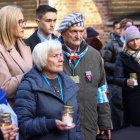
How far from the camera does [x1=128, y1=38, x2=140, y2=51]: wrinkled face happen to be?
20.0ft

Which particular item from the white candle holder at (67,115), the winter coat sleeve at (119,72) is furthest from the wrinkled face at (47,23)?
the white candle holder at (67,115)

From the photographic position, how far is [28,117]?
3752 millimetres

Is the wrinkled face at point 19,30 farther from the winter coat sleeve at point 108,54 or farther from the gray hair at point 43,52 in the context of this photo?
the winter coat sleeve at point 108,54

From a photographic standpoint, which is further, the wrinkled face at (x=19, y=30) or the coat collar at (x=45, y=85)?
the wrinkled face at (x=19, y=30)

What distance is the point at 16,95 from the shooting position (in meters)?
3.84

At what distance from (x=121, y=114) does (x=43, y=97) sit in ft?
10.2

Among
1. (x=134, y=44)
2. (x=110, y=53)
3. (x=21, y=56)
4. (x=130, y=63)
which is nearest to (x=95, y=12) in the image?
(x=110, y=53)

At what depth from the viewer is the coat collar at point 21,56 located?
4.10 meters

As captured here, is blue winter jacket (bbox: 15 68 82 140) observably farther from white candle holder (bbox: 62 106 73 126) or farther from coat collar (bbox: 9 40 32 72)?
coat collar (bbox: 9 40 32 72)

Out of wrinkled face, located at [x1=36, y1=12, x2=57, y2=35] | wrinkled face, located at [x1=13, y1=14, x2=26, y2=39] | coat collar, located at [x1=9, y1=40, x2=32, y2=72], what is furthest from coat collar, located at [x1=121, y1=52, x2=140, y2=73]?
wrinkled face, located at [x1=13, y1=14, x2=26, y2=39]

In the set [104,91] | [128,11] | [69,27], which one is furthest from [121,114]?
[128,11]

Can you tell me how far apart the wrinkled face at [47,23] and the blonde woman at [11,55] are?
53.8 inches

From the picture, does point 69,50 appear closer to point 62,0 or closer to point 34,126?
point 34,126

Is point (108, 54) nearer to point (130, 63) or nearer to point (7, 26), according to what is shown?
point (130, 63)
